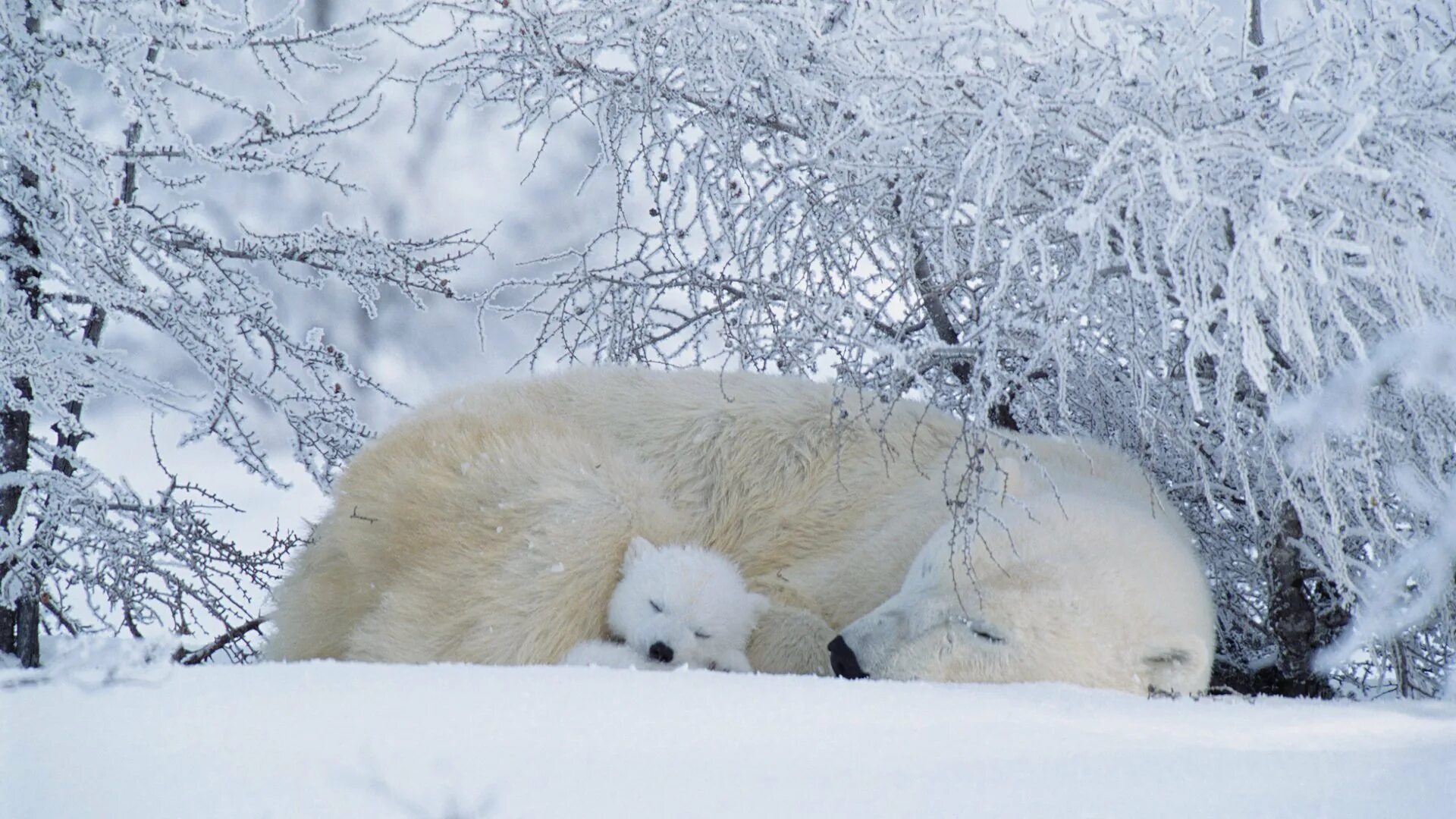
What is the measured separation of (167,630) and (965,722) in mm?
2866

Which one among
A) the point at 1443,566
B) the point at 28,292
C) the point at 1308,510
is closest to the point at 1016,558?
the point at 1308,510

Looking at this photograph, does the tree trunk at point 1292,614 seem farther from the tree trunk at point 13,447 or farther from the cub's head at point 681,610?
the tree trunk at point 13,447

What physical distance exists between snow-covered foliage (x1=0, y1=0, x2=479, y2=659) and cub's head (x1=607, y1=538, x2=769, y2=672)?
1127 mm

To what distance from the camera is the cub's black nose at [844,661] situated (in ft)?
8.43

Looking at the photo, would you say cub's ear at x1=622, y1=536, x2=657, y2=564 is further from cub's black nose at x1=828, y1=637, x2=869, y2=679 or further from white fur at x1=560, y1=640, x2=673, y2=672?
cub's black nose at x1=828, y1=637, x2=869, y2=679

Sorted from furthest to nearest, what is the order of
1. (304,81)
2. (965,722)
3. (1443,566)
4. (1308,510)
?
1. (304,81)
2. (1308,510)
3. (1443,566)
4. (965,722)

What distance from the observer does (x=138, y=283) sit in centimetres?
325

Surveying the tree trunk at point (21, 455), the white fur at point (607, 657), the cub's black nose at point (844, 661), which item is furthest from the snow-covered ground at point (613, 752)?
the tree trunk at point (21, 455)

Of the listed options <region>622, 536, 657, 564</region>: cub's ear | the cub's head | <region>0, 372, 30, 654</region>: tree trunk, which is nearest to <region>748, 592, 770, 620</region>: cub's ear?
the cub's head

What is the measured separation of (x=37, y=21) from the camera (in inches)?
127

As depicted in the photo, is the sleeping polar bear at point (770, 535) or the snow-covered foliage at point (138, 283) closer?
the sleeping polar bear at point (770, 535)

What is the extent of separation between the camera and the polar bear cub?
278 cm

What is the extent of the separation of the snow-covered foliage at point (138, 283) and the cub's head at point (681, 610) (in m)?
1.13

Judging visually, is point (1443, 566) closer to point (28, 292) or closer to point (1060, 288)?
point (1060, 288)
